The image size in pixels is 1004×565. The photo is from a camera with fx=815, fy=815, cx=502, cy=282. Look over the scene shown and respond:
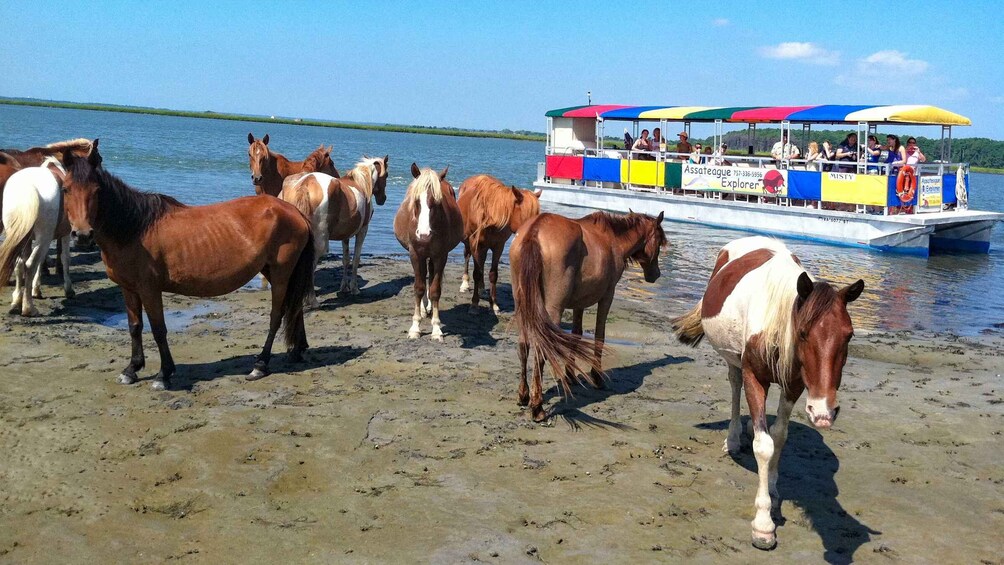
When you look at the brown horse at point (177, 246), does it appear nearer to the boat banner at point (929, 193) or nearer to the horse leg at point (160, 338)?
the horse leg at point (160, 338)

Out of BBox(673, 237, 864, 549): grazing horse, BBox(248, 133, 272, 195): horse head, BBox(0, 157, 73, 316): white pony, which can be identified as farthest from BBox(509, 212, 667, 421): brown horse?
BBox(248, 133, 272, 195): horse head

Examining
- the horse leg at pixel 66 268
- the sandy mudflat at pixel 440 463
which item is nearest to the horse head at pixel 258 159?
the horse leg at pixel 66 268

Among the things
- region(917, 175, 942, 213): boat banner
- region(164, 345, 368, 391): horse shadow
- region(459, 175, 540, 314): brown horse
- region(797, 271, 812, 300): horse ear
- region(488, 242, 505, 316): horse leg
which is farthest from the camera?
region(917, 175, 942, 213): boat banner

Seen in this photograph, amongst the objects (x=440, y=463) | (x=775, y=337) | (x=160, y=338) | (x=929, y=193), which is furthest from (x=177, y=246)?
(x=929, y=193)

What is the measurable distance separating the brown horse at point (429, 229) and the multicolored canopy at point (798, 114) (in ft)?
47.2

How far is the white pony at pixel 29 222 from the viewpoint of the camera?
27.4 ft

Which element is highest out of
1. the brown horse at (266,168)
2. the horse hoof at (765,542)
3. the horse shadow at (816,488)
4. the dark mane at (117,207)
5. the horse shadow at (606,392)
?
Result: the brown horse at (266,168)

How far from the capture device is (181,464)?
16.8 feet

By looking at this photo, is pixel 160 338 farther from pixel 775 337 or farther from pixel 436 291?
pixel 775 337

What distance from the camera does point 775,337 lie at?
4.46 m

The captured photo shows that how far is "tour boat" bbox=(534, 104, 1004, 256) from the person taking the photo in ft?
64.0

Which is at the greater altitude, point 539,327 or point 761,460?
point 539,327

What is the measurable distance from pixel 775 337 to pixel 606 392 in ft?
9.71

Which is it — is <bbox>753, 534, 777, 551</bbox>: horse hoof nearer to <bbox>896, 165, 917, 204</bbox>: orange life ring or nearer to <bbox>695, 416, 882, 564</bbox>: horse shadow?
<bbox>695, 416, 882, 564</bbox>: horse shadow
